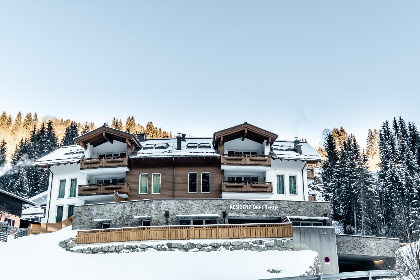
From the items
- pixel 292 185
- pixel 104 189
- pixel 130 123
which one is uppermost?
pixel 130 123

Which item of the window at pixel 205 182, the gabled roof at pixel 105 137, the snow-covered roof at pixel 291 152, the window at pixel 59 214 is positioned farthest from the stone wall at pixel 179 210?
the window at pixel 59 214

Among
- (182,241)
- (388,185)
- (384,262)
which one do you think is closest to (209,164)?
(182,241)

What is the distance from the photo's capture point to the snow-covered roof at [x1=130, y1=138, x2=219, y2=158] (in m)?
39.3

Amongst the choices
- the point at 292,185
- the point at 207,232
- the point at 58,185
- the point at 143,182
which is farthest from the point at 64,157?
the point at 292,185

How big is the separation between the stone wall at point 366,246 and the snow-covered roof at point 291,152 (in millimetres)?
9476

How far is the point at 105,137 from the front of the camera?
4009 centimetres

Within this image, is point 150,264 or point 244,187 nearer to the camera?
point 150,264

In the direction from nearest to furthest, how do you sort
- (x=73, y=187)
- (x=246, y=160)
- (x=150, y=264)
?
(x=150, y=264)
(x=246, y=160)
(x=73, y=187)

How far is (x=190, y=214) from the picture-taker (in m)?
31.5

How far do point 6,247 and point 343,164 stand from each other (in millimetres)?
55090

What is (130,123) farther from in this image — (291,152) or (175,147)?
(291,152)

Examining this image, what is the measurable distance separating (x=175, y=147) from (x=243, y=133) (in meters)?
6.77

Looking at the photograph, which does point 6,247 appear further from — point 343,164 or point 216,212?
point 343,164

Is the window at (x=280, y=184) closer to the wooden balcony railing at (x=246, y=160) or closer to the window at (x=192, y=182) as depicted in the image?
the wooden balcony railing at (x=246, y=160)
